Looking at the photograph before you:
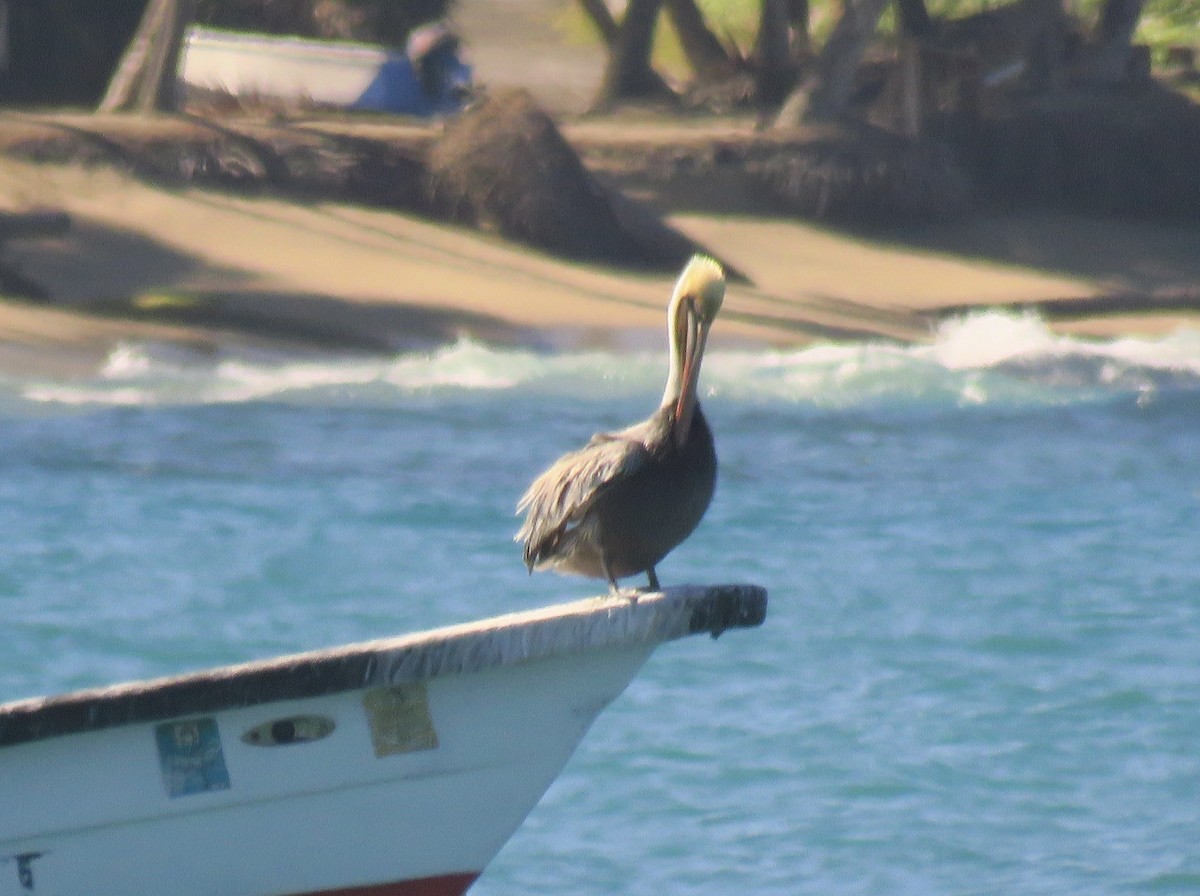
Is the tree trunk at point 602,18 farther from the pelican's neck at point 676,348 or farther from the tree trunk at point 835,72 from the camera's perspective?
the pelican's neck at point 676,348

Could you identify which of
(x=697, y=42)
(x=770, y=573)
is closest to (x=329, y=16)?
(x=697, y=42)

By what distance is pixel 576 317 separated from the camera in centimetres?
1795

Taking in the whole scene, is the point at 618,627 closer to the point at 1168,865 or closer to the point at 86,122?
the point at 1168,865

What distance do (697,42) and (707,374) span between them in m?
12.4

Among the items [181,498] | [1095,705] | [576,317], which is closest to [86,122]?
[576,317]

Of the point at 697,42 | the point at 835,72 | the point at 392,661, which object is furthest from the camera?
the point at 697,42

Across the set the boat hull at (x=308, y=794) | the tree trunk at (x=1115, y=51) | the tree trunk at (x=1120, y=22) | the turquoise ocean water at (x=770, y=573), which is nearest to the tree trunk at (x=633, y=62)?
the tree trunk at (x=1115, y=51)

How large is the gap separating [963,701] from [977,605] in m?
1.58

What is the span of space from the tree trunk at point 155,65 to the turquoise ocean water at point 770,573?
6083mm

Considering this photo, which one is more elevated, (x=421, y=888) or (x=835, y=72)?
(x=421, y=888)

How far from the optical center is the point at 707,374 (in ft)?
53.5

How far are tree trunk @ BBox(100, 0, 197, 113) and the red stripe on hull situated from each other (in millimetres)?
17525

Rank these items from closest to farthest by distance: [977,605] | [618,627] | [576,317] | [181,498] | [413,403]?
1. [618,627]
2. [977,605]
3. [181,498]
4. [413,403]
5. [576,317]

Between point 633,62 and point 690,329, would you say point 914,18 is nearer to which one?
point 633,62
